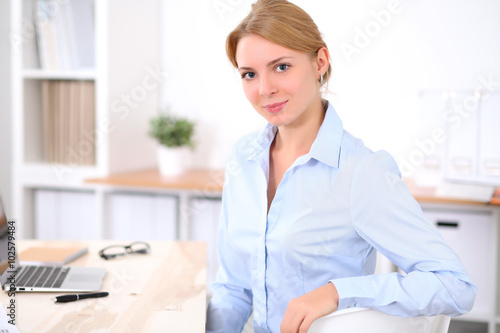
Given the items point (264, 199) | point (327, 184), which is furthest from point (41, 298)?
point (327, 184)

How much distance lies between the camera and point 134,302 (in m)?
1.23

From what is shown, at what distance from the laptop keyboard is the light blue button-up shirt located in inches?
15.9

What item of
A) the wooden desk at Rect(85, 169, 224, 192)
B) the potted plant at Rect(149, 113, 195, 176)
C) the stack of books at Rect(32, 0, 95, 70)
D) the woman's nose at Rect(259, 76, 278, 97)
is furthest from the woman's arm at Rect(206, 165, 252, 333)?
the stack of books at Rect(32, 0, 95, 70)

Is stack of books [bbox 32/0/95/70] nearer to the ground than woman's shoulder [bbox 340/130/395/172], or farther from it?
farther from it

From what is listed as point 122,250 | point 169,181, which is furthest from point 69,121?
point 122,250

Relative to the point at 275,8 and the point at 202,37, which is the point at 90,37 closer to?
the point at 202,37

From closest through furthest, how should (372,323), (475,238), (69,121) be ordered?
(372,323)
(475,238)
(69,121)

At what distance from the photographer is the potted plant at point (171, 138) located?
2.86 m

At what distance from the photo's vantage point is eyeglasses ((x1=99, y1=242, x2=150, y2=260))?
1.59 meters

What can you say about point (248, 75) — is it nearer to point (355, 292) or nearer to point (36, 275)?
point (355, 292)

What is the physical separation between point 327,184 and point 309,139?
0.17 m

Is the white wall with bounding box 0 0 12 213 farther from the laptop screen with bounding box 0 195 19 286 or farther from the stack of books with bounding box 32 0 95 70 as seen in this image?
the laptop screen with bounding box 0 195 19 286

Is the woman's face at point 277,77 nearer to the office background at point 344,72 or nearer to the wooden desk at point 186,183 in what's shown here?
the wooden desk at point 186,183

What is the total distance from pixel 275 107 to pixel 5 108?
2.66 metres
